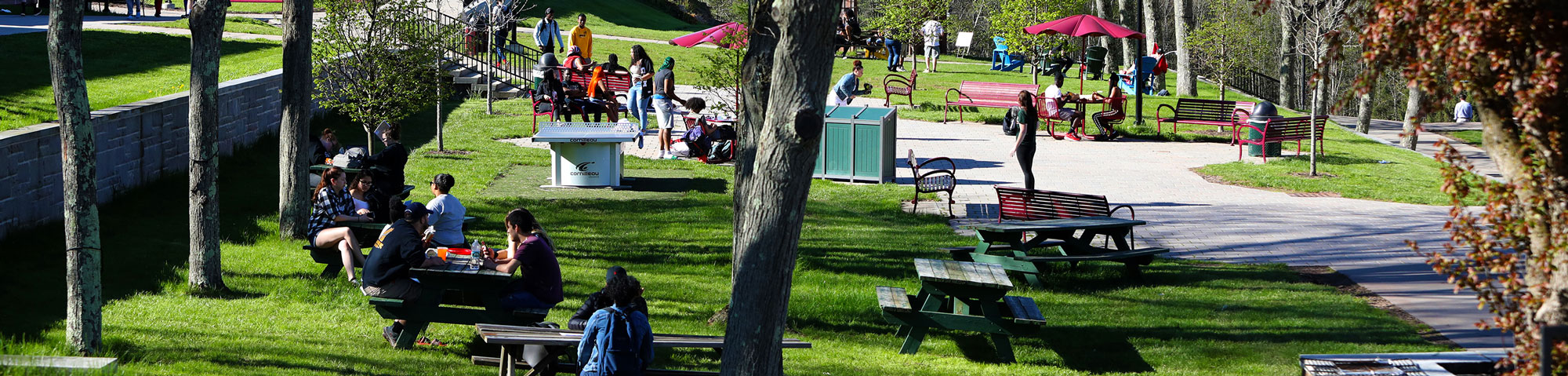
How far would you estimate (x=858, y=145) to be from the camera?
16641mm

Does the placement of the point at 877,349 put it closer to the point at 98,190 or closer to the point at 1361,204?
the point at 98,190

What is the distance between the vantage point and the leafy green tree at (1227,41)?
4466 centimetres

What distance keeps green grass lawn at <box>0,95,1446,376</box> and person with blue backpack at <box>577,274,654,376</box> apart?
51.5 inches

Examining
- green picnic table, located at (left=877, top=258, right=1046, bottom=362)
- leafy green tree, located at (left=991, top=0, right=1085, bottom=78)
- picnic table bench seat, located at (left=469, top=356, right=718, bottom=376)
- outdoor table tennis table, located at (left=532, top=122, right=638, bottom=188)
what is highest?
leafy green tree, located at (left=991, top=0, right=1085, bottom=78)

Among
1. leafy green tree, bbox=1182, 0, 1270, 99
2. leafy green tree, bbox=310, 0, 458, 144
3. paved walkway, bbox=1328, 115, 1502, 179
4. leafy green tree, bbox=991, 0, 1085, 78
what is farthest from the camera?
leafy green tree, bbox=1182, 0, 1270, 99

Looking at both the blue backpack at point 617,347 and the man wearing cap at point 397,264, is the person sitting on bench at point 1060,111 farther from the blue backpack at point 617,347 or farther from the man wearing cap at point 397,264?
the blue backpack at point 617,347

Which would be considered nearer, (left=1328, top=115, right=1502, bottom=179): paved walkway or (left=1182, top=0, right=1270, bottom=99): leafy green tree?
(left=1328, top=115, right=1502, bottom=179): paved walkway

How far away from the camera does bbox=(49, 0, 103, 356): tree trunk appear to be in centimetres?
688

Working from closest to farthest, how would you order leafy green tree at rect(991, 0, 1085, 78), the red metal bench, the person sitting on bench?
the red metal bench → the person sitting on bench → leafy green tree at rect(991, 0, 1085, 78)

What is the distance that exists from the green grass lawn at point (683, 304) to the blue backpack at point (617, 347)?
1434 mm

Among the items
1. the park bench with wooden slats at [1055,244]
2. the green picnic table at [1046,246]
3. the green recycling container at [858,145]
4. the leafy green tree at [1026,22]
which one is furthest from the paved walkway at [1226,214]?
the leafy green tree at [1026,22]

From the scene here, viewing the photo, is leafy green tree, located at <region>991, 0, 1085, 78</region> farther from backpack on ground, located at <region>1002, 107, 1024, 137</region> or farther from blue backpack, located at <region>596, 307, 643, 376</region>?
blue backpack, located at <region>596, 307, 643, 376</region>

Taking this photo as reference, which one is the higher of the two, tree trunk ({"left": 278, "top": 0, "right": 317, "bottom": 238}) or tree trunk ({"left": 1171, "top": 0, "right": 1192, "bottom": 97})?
tree trunk ({"left": 1171, "top": 0, "right": 1192, "bottom": 97})

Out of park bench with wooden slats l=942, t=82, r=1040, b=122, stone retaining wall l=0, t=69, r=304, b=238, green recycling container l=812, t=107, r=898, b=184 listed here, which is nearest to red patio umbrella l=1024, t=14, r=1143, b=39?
park bench with wooden slats l=942, t=82, r=1040, b=122
